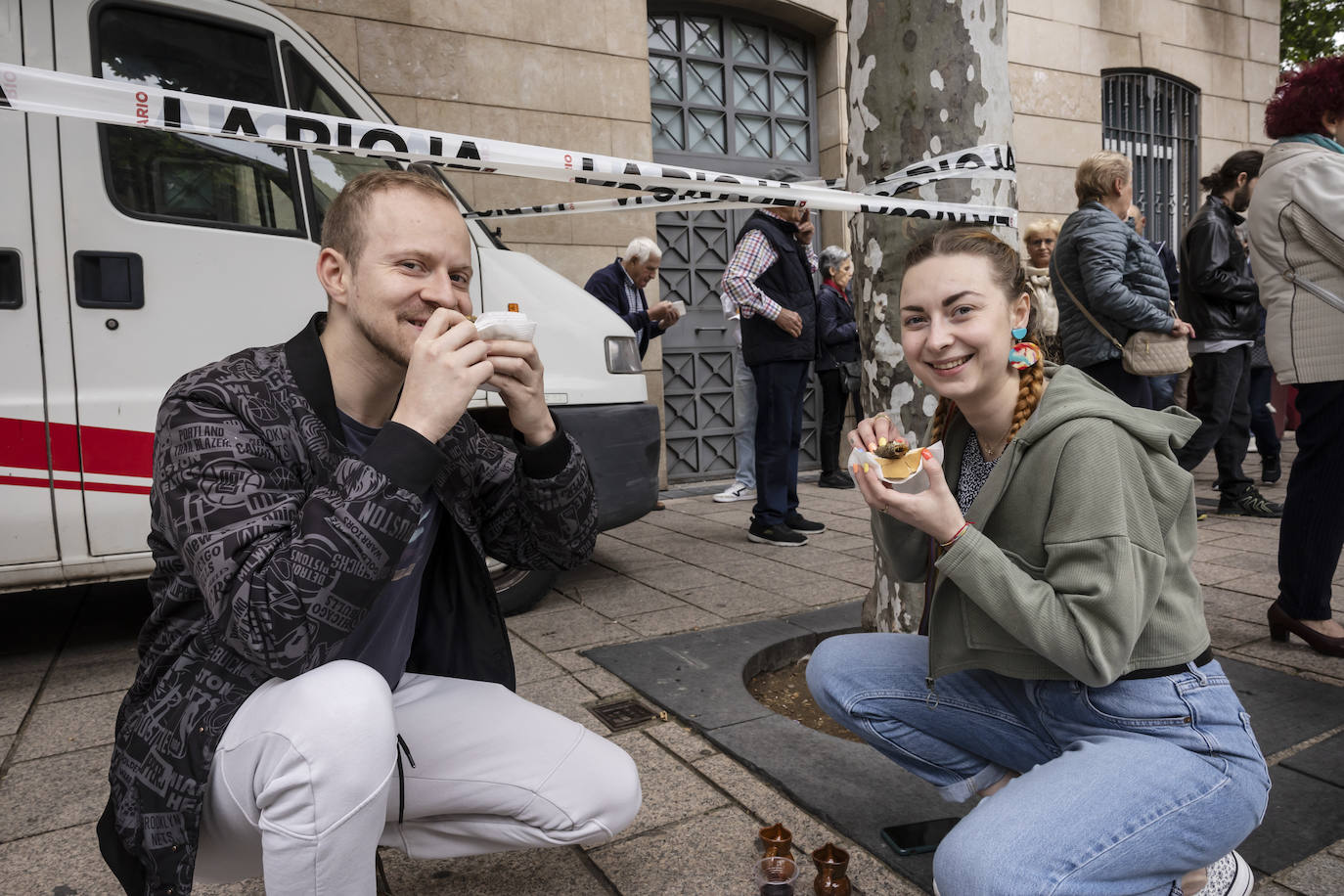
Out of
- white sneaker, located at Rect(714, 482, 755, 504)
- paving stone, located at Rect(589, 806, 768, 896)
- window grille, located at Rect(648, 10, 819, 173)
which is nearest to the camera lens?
Answer: paving stone, located at Rect(589, 806, 768, 896)

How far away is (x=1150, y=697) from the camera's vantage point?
1.71 metres

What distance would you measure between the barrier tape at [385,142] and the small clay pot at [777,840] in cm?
181

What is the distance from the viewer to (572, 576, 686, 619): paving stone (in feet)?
14.2

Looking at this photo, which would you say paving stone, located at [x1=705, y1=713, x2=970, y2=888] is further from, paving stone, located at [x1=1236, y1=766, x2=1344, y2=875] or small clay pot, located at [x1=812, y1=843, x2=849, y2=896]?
paving stone, located at [x1=1236, y1=766, x2=1344, y2=875]

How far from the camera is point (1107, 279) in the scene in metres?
5.05

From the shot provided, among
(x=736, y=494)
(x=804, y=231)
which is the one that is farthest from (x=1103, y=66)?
(x=736, y=494)

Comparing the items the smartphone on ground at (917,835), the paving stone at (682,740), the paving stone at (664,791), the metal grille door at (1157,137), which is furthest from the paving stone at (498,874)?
the metal grille door at (1157,137)

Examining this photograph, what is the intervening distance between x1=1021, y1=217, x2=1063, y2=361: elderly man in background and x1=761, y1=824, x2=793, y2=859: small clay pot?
431cm

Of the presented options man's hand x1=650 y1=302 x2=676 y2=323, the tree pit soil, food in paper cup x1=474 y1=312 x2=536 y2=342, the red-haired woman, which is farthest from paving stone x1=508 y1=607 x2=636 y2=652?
man's hand x1=650 y1=302 x2=676 y2=323

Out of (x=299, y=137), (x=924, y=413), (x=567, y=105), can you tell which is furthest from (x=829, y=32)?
(x=299, y=137)

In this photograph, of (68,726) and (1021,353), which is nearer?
(1021,353)

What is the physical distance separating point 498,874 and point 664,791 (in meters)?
0.53

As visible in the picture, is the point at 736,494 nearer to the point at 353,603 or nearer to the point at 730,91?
the point at 730,91

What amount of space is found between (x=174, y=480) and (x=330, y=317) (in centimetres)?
48
